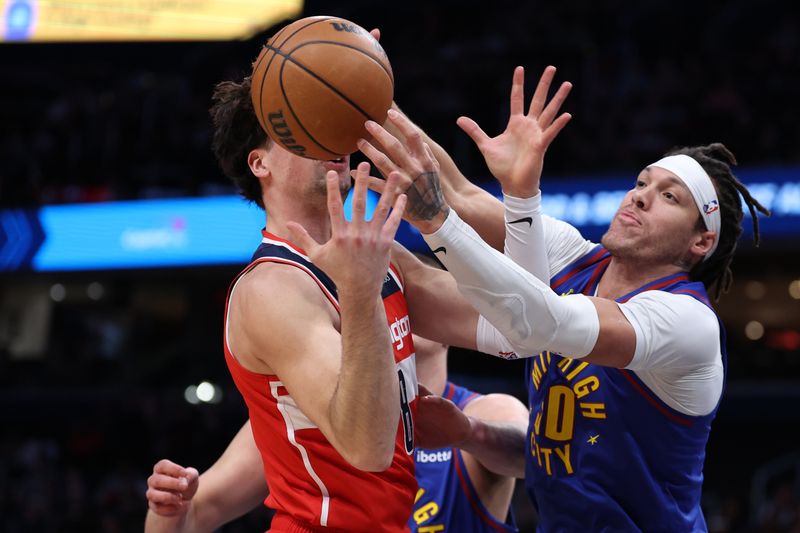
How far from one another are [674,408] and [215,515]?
1.63 meters

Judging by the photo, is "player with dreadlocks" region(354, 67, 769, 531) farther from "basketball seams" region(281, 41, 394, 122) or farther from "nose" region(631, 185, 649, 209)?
"basketball seams" region(281, 41, 394, 122)

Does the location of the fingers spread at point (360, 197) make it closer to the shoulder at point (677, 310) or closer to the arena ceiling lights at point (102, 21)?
the shoulder at point (677, 310)

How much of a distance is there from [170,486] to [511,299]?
1.30 m

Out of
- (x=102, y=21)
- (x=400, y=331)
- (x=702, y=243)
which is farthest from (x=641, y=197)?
(x=102, y=21)

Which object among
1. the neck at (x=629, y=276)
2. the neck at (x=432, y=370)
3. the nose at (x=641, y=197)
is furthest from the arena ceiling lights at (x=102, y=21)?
the neck at (x=629, y=276)

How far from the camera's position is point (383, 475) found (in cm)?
308

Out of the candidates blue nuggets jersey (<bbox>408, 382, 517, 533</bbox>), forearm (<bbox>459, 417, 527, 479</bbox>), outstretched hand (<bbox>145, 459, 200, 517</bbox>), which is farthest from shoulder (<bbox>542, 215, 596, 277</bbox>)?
outstretched hand (<bbox>145, 459, 200, 517</bbox>)

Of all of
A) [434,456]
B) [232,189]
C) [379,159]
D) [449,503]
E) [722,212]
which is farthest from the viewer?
[232,189]

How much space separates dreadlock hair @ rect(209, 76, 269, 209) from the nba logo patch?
1479mm

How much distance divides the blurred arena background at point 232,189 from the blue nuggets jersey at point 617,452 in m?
7.03

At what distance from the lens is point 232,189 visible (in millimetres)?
12227

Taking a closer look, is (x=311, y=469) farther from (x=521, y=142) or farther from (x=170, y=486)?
(x=521, y=142)

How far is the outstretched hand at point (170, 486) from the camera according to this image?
3371 mm

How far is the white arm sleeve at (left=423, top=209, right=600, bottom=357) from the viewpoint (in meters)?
2.90
